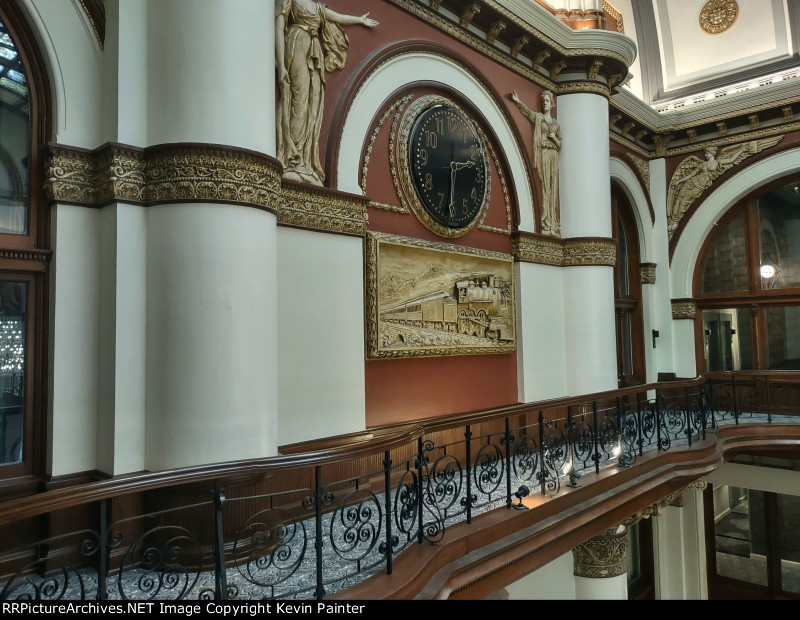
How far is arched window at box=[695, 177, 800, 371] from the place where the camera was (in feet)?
36.4

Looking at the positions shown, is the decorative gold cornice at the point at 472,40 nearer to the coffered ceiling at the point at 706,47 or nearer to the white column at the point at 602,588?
the coffered ceiling at the point at 706,47

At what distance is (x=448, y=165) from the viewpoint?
7.04m

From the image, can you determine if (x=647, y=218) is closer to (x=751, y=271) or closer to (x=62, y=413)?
(x=751, y=271)

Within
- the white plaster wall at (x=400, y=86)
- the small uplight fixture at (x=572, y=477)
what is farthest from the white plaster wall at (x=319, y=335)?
the small uplight fixture at (x=572, y=477)

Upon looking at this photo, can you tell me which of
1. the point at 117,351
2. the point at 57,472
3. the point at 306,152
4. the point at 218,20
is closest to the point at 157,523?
the point at 57,472

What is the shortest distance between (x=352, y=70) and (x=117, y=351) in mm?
3624

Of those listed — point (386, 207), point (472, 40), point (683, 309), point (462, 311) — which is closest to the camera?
point (386, 207)

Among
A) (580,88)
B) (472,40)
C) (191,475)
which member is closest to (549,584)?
(191,475)

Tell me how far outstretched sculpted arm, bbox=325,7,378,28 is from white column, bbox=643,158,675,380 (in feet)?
26.4

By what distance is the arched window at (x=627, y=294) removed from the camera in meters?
11.2

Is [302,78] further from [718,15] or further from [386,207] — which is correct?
[718,15]

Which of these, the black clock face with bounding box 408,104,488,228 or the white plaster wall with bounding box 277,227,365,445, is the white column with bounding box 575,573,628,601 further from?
the black clock face with bounding box 408,104,488,228

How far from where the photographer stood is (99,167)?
14.1 feet

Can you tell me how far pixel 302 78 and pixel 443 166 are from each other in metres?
2.18
